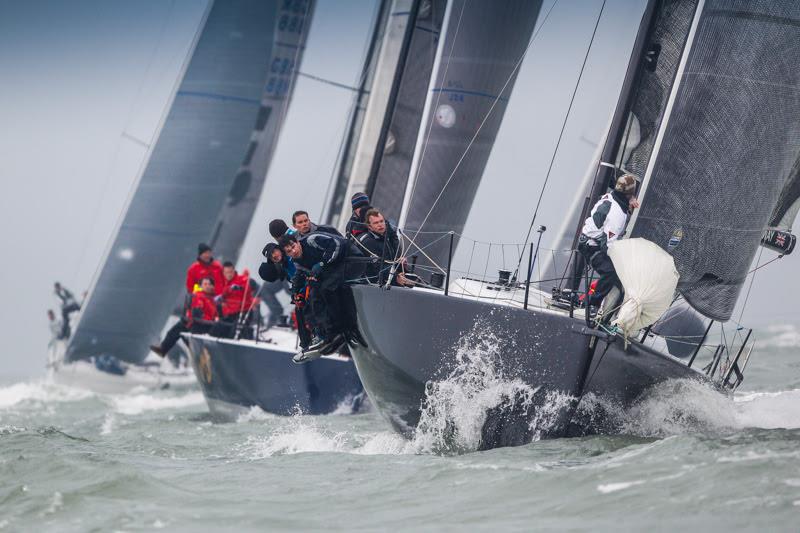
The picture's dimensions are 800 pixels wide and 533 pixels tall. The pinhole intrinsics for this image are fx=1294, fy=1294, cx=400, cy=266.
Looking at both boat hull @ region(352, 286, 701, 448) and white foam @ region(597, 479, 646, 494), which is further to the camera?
boat hull @ region(352, 286, 701, 448)

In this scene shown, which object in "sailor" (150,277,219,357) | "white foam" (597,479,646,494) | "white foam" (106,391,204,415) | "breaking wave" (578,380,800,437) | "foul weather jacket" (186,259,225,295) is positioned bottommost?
"white foam" (106,391,204,415)

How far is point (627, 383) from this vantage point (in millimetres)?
7508

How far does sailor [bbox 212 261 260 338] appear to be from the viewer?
13188 mm

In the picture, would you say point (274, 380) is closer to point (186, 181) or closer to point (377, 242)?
point (377, 242)

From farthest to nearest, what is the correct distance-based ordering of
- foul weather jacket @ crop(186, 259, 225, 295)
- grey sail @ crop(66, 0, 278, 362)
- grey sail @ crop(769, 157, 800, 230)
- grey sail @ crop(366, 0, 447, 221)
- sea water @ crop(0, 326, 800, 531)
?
grey sail @ crop(66, 0, 278, 362)
foul weather jacket @ crop(186, 259, 225, 295)
grey sail @ crop(366, 0, 447, 221)
grey sail @ crop(769, 157, 800, 230)
sea water @ crop(0, 326, 800, 531)

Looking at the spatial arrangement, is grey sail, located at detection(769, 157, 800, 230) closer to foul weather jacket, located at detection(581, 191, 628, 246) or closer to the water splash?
foul weather jacket, located at detection(581, 191, 628, 246)

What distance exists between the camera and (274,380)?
1241 cm

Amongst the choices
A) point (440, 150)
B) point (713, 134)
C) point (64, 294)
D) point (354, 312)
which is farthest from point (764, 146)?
point (64, 294)

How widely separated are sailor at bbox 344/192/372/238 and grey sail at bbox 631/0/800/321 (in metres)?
1.93

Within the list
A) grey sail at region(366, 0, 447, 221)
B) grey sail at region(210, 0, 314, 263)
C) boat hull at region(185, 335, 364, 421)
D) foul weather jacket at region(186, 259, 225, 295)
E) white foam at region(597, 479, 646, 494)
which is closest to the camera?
white foam at region(597, 479, 646, 494)

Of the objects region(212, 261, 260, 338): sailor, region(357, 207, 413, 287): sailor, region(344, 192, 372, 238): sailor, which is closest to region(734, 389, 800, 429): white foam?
region(357, 207, 413, 287): sailor

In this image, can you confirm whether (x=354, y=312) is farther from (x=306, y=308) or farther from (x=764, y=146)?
(x=764, y=146)

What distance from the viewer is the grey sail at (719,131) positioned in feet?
27.2

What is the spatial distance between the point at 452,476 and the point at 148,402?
12.3 metres
